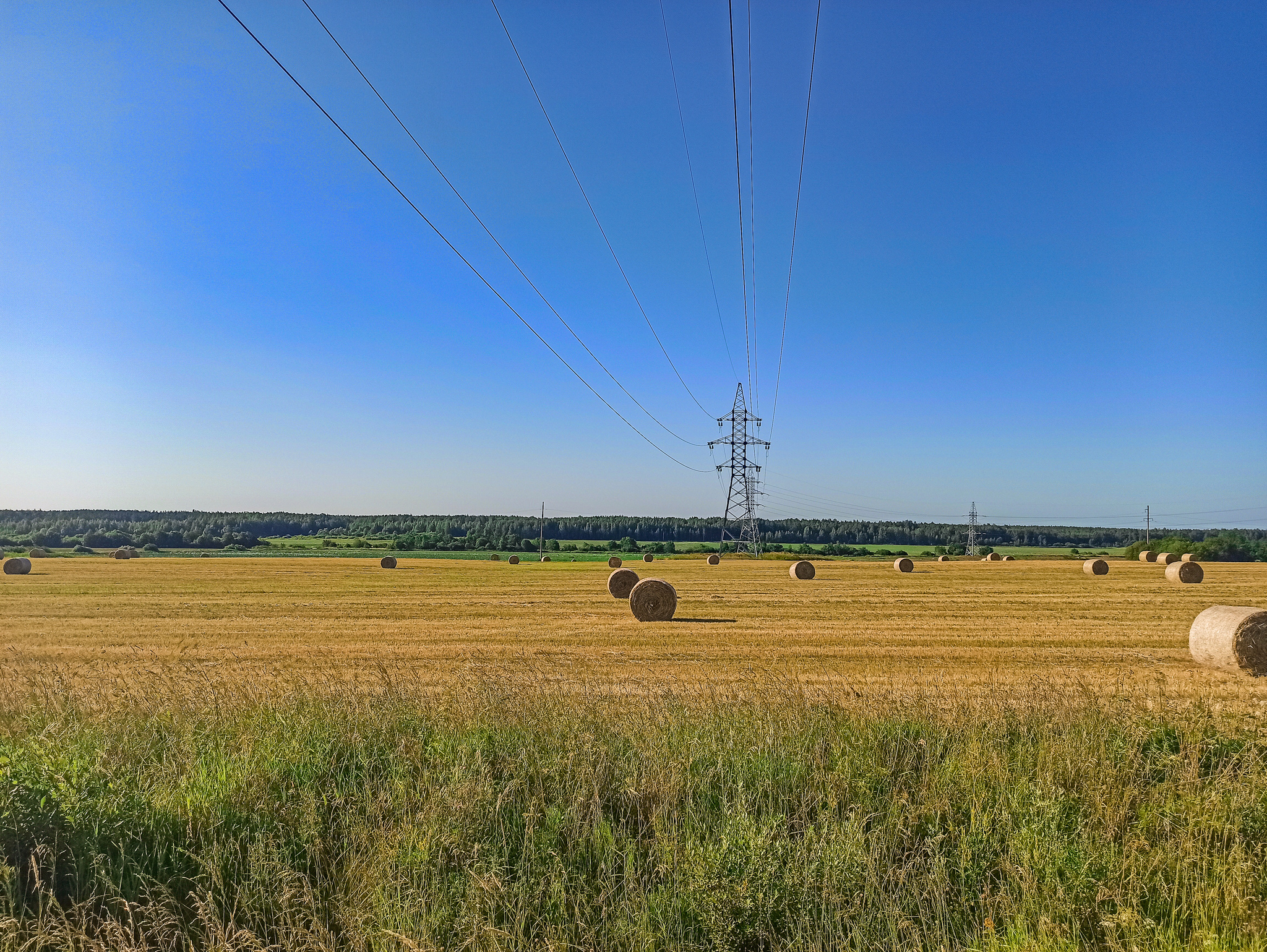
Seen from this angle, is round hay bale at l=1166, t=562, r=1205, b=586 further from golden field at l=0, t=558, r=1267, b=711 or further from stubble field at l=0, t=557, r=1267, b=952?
stubble field at l=0, t=557, r=1267, b=952

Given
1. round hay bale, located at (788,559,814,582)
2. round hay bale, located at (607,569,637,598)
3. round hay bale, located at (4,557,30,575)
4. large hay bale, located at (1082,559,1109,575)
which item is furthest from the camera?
large hay bale, located at (1082,559,1109,575)

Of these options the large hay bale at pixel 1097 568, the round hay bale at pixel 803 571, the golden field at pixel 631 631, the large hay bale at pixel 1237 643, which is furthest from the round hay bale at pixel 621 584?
the large hay bale at pixel 1097 568

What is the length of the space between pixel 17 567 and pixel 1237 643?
207ft

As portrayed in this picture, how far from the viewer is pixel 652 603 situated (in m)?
26.5

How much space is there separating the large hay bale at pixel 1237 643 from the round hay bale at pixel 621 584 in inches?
847

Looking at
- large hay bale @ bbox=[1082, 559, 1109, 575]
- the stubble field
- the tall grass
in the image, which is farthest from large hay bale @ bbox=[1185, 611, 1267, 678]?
large hay bale @ bbox=[1082, 559, 1109, 575]

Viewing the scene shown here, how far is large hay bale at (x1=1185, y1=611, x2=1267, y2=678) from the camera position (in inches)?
668

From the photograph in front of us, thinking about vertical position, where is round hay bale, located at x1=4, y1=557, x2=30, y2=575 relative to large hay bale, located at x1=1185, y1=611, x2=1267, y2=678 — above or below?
below

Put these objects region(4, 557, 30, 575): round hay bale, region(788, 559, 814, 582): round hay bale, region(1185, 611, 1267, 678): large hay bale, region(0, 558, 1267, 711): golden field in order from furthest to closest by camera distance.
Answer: region(788, 559, 814, 582): round hay bale < region(4, 557, 30, 575): round hay bale < region(1185, 611, 1267, 678): large hay bale < region(0, 558, 1267, 711): golden field

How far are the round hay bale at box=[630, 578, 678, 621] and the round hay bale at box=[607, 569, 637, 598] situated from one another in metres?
7.73

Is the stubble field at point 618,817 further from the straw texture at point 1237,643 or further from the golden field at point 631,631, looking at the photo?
the straw texture at point 1237,643

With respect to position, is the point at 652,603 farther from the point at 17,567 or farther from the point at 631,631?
the point at 17,567

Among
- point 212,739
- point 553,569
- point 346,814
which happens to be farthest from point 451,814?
point 553,569

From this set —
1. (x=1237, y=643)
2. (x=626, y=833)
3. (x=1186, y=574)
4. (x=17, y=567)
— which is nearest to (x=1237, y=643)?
(x=1237, y=643)
